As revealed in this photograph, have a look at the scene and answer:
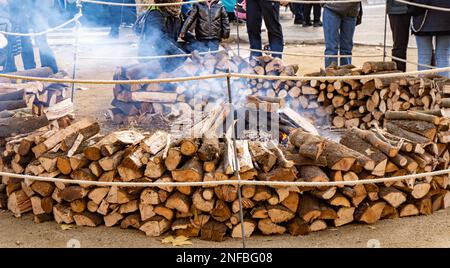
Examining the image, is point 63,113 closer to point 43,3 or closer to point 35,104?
point 35,104

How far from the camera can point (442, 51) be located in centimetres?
690

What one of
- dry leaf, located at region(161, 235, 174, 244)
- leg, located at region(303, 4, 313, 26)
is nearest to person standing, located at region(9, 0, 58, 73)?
dry leaf, located at region(161, 235, 174, 244)

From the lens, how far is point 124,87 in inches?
300

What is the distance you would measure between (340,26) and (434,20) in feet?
5.10

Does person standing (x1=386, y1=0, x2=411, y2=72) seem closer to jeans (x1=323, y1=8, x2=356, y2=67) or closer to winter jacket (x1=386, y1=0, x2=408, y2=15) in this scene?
winter jacket (x1=386, y1=0, x2=408, y2=15)

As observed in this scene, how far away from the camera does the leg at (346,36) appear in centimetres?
791

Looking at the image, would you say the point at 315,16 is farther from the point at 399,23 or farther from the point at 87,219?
the point at 87,219

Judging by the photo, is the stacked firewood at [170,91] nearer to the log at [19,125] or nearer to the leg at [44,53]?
the leg at [44,53]

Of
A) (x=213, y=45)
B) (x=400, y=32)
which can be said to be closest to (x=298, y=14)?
(x=213, y=45)

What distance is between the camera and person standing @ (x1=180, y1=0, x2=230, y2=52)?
26.9 feet

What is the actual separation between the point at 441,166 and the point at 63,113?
3766 millimetres

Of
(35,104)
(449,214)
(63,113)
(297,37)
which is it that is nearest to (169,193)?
(449,214)

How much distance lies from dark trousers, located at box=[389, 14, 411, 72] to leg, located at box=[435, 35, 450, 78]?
0.59 metres
